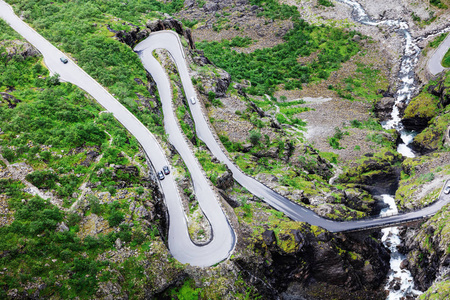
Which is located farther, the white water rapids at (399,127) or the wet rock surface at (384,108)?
the wet rock surface at (384,108)

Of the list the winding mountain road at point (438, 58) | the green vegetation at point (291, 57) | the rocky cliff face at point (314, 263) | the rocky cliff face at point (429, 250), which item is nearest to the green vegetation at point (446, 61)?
the winding mountain road at point (438, 58)

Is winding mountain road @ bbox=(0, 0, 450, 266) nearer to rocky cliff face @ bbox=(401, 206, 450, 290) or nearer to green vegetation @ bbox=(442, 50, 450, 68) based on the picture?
rocky cliff face @ bbox=(401, 206, 450, 290)

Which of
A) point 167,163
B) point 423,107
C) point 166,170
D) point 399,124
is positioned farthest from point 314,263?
point 423,107

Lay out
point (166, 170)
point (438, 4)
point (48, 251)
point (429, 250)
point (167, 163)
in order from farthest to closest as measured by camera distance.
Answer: point (438, 4) → point (167, 163) → point (166, 170) → point (429, 250) → point (48, 251)

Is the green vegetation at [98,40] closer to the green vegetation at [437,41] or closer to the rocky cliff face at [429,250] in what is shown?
the rocky cliff face at [429,250]

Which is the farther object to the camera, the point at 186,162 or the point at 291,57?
the point at 291,57

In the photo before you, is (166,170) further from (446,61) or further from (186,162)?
(446,61)
